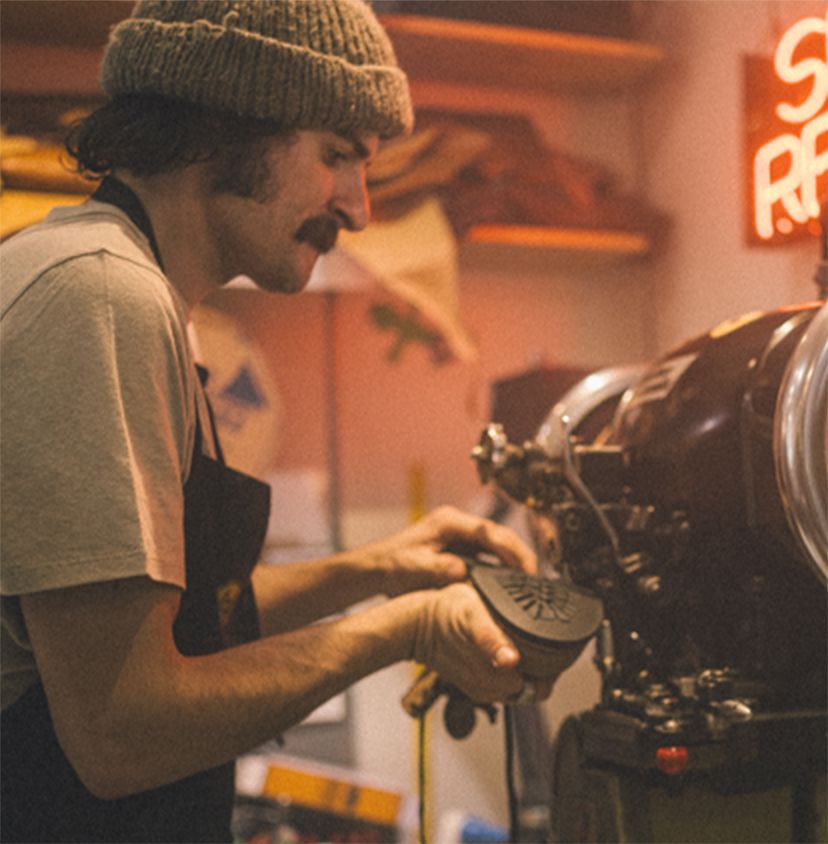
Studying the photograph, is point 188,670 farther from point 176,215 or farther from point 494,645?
point 176,215

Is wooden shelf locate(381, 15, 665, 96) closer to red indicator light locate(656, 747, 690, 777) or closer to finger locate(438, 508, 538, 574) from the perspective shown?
finger locate(438, 508, 538, 574)

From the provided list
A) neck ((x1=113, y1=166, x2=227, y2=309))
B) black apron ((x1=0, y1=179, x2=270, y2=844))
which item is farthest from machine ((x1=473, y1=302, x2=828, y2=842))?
neck ((x1=113, y1=166, x2=227, y2=309))

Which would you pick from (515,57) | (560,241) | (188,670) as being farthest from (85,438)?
(515,57)

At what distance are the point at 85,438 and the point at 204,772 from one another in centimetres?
36

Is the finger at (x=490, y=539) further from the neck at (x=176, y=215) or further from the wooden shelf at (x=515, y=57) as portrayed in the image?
the wooden shelf at (x=515, y=57)

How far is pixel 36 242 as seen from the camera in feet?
2.68

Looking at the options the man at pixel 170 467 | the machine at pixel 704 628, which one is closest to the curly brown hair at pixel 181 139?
the man at pixel 170 467

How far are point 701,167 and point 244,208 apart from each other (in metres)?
1.49

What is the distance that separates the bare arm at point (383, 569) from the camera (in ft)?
3.50

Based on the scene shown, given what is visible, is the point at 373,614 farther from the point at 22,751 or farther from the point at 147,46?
the point at 147,46

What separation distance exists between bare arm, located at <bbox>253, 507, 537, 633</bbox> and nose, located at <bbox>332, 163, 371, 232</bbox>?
0.33m

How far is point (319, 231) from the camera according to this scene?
1.03 m

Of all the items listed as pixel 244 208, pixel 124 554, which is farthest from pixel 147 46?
pixel 124 554

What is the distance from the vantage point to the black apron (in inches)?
33.4
